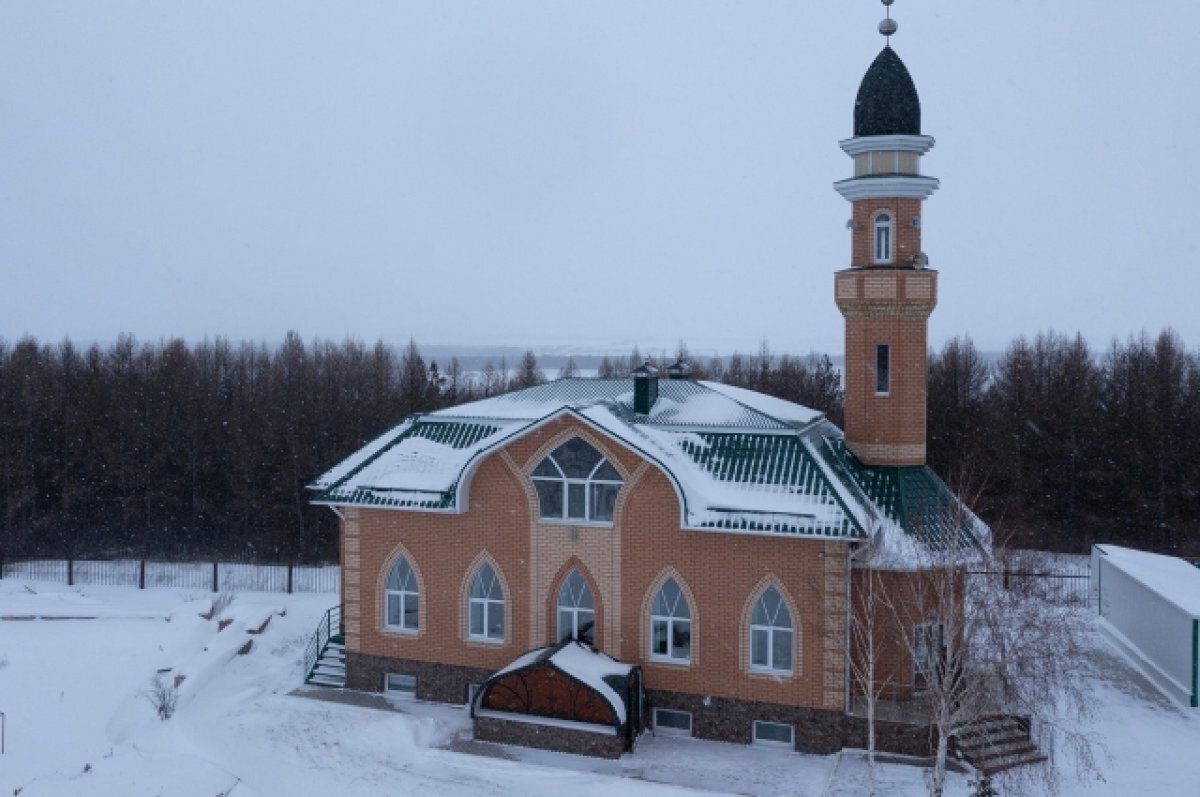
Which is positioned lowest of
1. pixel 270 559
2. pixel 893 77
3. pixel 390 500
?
pixel 270 559

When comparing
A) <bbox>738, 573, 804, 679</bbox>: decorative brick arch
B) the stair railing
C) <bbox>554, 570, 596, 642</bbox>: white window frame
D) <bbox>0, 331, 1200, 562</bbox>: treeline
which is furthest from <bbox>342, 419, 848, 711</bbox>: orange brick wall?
<bbox>0, 331, 1200, 562</bbox>: treeline

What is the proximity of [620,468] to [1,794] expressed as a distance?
1056 cm

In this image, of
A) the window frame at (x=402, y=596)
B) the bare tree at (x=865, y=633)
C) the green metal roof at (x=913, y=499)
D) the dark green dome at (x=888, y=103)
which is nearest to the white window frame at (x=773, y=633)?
the bare tree at (x=865, y=633)

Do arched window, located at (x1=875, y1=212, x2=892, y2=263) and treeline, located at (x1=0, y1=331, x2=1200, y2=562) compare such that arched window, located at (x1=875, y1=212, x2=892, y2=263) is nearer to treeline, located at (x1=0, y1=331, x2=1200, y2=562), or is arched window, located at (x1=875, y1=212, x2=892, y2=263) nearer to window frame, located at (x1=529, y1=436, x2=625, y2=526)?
window frame, located at (x1=529, y1=436, x2=625, y2=526)

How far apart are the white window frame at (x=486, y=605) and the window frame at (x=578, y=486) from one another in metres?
1.57

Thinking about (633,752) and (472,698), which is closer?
(633,752)

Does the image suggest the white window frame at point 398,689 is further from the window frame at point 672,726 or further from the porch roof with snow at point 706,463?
the window frame at point 672,726

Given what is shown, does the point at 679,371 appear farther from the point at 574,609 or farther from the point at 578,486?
the point at 574,609

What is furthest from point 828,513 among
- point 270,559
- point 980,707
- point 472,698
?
point 270,559

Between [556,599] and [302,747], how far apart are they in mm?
4844

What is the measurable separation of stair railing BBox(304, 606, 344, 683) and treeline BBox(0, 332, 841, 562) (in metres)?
11.9

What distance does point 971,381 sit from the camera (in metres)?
43.1

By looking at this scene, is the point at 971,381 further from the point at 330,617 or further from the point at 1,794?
the point at 1,794

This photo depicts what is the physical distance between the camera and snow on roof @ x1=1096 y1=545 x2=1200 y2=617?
1900 centimetres
